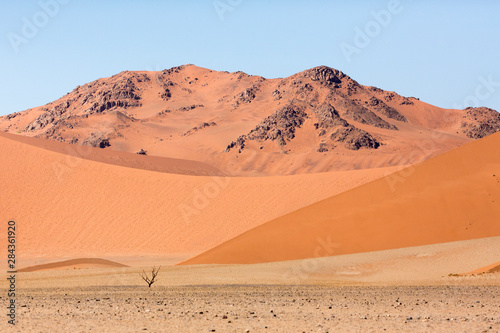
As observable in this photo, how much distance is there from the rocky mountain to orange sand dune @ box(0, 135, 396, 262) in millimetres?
33953

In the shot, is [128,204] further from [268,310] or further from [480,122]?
[480,122]

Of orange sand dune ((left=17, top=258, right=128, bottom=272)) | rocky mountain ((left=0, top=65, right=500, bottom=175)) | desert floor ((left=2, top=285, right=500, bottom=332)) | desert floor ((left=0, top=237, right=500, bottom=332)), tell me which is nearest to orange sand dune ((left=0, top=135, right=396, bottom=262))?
orange sand dune ((left=17, top=258, right=128, bottom=272))

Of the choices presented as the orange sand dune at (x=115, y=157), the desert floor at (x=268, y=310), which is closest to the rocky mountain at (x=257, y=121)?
the orange sand dune at (x=115, y=157)

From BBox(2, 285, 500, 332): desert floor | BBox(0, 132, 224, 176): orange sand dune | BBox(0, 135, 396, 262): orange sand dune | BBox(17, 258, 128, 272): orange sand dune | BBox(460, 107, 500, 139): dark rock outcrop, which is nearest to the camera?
BBox(2, 285, 500, 332): desert floor

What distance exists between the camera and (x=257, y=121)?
366 feet

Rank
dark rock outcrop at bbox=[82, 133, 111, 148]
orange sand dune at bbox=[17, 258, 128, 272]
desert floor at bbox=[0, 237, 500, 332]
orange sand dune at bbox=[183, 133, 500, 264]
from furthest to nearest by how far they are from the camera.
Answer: dark rock outcrop at bbox=[82, 133, 111, 148] → orange sand dune at bbox=[17, 258, 128, 272] → orange sand dune at bbox=[183, 133, 500, 264] → desert floor at bbox=[0, 237, 500, 332]

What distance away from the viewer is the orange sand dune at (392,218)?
2666 centimetres

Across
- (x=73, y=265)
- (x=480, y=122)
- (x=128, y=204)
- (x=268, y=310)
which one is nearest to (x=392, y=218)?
(x=73, y=265)

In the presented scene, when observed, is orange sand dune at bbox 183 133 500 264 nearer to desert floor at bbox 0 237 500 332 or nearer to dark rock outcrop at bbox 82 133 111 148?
desert floor at bbox 0 237 500 332

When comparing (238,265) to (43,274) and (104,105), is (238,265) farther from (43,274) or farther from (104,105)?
(104,105)

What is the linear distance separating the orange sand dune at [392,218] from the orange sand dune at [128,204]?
8.08 m

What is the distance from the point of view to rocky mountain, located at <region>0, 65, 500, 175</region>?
285ft

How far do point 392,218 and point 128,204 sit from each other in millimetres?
22273

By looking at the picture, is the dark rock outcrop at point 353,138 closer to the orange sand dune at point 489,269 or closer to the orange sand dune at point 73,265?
the orange sand dune at point 73,265
